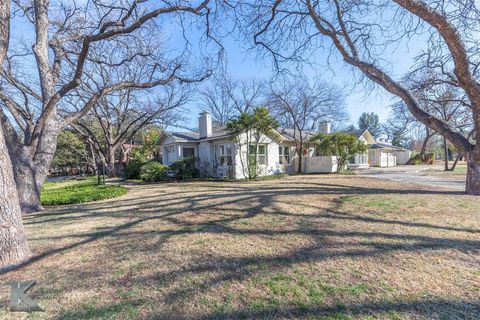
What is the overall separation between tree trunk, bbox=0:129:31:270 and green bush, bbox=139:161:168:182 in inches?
498

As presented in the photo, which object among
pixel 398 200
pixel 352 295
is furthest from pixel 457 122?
pixel 352 295

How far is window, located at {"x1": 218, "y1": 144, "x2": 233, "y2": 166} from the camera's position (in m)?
15.6

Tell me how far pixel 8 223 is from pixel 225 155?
12.9m

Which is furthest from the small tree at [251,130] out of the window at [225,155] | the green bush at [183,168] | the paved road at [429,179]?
the paved road at [429,179]

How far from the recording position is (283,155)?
776 inches

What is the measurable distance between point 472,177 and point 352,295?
7759mm

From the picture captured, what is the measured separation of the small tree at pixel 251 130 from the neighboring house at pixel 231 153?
18cm

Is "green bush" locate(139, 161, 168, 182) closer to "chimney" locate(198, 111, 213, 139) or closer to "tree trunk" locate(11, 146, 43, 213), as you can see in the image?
"chimney" locate(198, 111, 213, 139)

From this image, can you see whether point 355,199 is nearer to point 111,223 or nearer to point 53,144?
point 111,223

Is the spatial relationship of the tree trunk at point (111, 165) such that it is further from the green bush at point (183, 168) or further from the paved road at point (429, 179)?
the paved road at point (429, 179)

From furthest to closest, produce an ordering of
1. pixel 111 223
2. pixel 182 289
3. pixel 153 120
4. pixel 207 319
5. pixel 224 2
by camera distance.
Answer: pixel 153 120 < pixel 224 2 < pixel 111 223 < pixel 182 289 < pixel 207 319

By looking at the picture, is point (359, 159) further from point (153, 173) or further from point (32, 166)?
point (32, 166)

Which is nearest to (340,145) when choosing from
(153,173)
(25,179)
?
(153,173)

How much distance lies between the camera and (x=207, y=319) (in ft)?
6.67
